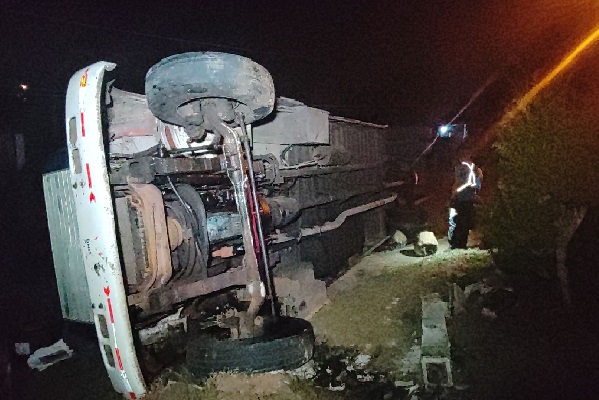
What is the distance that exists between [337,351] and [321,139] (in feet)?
10.1

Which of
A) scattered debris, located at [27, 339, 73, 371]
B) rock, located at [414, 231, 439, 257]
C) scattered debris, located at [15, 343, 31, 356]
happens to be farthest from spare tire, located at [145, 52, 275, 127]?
rock, located at [414, 231, 439, 257]

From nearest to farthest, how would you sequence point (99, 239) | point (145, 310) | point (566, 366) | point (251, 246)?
point (99, 239)
point (145, 310)
point (251, 246)
point (566, 366)

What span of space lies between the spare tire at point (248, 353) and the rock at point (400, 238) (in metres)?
6.28

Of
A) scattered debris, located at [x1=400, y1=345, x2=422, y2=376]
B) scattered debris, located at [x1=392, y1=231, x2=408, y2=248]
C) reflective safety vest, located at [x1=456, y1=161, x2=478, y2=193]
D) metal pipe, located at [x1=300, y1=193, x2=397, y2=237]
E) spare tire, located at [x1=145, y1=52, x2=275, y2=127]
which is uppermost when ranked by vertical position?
spare tire, located at [x1=145, y1=52, x2=275, y2=127]

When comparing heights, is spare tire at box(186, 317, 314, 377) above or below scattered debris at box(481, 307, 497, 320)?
above

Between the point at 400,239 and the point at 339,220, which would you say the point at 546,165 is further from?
the point at 400,239

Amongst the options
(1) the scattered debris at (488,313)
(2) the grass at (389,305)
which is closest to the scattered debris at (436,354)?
(2) the grass at (389,305)

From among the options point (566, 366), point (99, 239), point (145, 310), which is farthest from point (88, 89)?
point (566, 366)

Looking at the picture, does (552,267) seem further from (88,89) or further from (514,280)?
(88,89)

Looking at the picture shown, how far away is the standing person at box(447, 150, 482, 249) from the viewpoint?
8.98 m

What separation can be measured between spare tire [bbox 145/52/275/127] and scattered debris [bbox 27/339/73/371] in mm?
2597

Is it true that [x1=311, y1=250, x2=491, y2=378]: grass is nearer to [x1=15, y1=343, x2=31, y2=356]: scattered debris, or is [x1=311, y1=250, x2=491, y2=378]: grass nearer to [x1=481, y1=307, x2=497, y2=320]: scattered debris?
[x1=481, y1=307, x2=497, y2=320]: scattered debris

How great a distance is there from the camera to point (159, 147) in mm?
3818

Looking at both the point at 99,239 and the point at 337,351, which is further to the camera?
the point at 337,351
